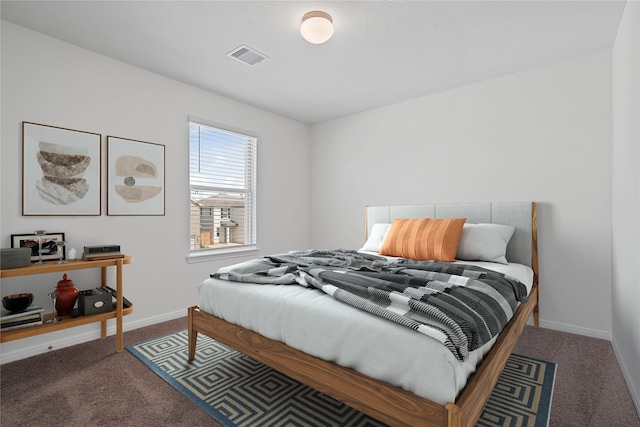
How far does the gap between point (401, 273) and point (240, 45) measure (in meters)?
2.17

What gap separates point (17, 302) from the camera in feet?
7.22

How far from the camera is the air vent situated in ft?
8.65

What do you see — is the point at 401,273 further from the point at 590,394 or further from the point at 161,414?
the point at 161,414

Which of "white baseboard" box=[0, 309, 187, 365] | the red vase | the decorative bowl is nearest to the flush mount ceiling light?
the red vase

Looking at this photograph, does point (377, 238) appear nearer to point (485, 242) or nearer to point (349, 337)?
point (485, 242)

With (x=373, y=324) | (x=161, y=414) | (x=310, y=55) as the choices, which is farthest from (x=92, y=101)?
(x=373, y=324)

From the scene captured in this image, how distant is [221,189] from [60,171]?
153 cm

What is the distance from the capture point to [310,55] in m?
2.74

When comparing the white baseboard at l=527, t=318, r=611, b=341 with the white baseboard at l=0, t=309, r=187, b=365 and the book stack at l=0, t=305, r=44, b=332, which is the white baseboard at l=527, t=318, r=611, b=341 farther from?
the book stack at l=0, t=305, r=44, b=332

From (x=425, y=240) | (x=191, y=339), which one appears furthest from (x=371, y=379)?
(x=425, y=240)

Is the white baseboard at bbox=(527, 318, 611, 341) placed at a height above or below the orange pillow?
below

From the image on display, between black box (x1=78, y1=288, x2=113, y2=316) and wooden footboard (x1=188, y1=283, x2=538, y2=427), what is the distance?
48.1 inches

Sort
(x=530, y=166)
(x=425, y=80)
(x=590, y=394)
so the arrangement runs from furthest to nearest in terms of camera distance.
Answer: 1. (x=425, y=80)
2. (x=530, y=166)
3. (x=590, y=394)

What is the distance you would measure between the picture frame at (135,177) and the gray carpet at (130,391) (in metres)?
1.21
